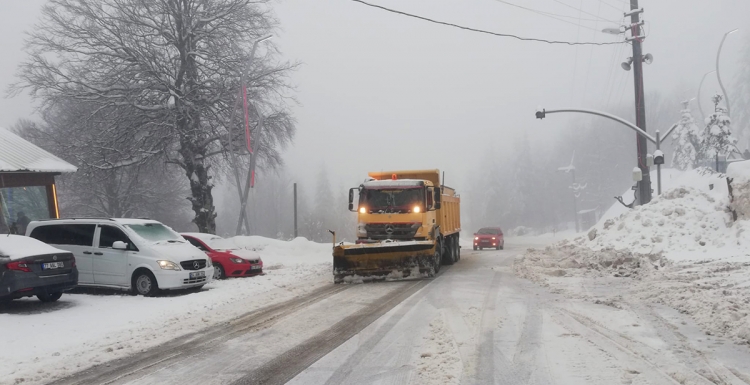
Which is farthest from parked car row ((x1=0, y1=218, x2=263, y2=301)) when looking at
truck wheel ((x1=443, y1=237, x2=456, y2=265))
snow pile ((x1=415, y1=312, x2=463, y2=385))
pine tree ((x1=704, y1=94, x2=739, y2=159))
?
pine tree ((x1=704, y1=94, x2=739, y2=159))

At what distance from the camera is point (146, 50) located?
82.1ft

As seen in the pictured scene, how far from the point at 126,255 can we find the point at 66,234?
72.7 inches

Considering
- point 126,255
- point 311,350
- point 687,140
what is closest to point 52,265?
point 126,255

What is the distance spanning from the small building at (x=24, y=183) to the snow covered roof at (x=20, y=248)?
6958 mm

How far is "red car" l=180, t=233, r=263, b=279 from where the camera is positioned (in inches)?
650

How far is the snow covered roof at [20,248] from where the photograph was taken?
1035 cm

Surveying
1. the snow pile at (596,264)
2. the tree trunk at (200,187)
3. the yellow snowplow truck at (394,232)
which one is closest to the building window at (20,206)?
the tree trunk at (200,187)

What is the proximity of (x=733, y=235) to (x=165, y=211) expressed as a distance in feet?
142

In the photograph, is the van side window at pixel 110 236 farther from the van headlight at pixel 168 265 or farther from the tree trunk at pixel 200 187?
the tree trunk at pixel 200 187

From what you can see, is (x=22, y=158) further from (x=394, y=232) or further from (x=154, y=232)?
(x=394, y=232)

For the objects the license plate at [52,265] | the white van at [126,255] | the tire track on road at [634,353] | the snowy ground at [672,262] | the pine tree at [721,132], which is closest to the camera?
the tire track on road at [634,353]

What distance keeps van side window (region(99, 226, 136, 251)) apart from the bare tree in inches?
486

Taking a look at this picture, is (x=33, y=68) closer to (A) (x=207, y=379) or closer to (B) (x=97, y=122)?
(B) (x=97, y=122)

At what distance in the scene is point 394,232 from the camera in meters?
15.9
